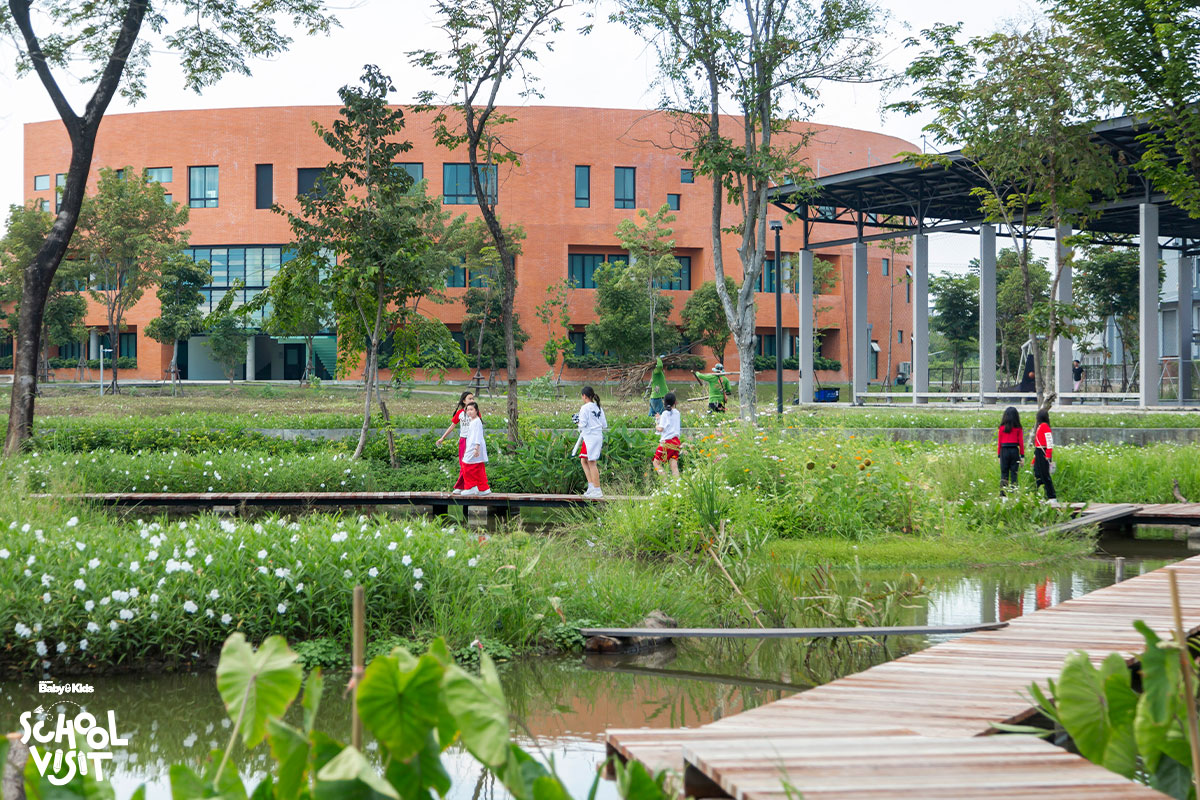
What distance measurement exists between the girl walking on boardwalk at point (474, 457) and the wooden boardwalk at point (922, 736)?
744 cm

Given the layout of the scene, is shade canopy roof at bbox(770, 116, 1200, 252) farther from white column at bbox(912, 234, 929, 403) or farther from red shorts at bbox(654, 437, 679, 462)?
red shorts at bbox(654, 437, 679, 462)

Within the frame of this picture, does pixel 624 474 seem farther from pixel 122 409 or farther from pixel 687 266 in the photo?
pixel 687 266

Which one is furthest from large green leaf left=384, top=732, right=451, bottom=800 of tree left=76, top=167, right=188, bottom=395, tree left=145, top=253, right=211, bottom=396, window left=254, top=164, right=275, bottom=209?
window left=254, top=164, right=275, bottom=209

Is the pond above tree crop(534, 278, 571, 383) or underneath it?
underneath

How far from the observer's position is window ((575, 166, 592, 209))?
1981 inches

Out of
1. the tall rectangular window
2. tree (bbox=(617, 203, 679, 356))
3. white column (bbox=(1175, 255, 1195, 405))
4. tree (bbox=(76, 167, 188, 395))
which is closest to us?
white column (bbox=(1175, 255, 1195, 405))

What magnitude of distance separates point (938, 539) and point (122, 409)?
23.3 m

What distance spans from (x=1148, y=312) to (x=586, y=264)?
3063cm

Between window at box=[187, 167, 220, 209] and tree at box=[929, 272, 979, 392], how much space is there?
36239mm

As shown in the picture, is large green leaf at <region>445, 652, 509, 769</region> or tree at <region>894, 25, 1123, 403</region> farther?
tree at <region>894, 25, 1123, 403</region>

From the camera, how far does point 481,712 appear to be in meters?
1.57

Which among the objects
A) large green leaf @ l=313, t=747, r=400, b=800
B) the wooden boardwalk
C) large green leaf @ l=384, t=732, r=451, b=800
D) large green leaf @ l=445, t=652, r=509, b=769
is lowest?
the wooden boardwalk

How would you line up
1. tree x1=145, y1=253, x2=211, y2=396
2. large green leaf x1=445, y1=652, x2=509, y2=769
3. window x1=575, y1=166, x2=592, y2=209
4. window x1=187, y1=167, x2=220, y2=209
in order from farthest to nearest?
window x1=575, y1=166, x2=592, y2=209 < window x1=187, y1=167, x2=220, y2=209 < tree x1=145, y1=253, x2=211, y2=396 < large green leaf x1=445, y1=652, x2=509, y2=769

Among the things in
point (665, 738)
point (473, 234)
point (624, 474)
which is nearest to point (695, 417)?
point (624, 474)
